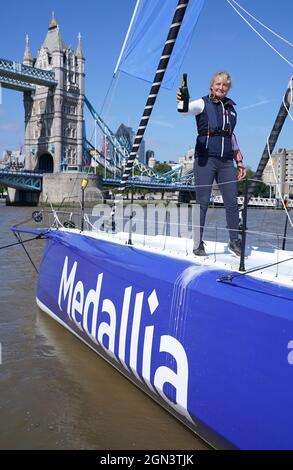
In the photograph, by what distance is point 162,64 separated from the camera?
214 inches

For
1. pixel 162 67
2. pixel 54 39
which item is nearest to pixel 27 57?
pixel 54 39

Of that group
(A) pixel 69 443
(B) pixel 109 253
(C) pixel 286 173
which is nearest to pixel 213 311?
(A) pixel 69 443

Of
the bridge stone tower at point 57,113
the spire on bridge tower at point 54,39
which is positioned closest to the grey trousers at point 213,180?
the bridge stone tower at point 57,113

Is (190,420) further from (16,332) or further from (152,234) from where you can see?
(16,332)

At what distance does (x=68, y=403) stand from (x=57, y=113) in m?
76.0

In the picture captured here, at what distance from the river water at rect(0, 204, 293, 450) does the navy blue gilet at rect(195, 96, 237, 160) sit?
96 centimetres

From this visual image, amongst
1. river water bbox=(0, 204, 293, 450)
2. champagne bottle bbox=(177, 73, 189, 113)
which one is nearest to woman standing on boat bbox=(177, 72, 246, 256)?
champagne bottle bbox=(177, 73, 189, 113)

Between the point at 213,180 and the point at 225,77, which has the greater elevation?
the point at 225,77

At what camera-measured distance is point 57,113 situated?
76562 mm

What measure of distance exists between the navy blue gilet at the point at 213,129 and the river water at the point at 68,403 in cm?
96

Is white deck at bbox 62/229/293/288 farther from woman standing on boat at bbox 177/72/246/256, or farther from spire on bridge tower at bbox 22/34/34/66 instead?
spire on bridge tower at bbox 22/34/34/66

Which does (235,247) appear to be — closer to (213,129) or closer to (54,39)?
(213,129)

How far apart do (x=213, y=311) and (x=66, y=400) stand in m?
2.01

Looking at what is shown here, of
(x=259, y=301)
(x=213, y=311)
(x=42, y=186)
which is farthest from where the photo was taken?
(x=42, y=186)
